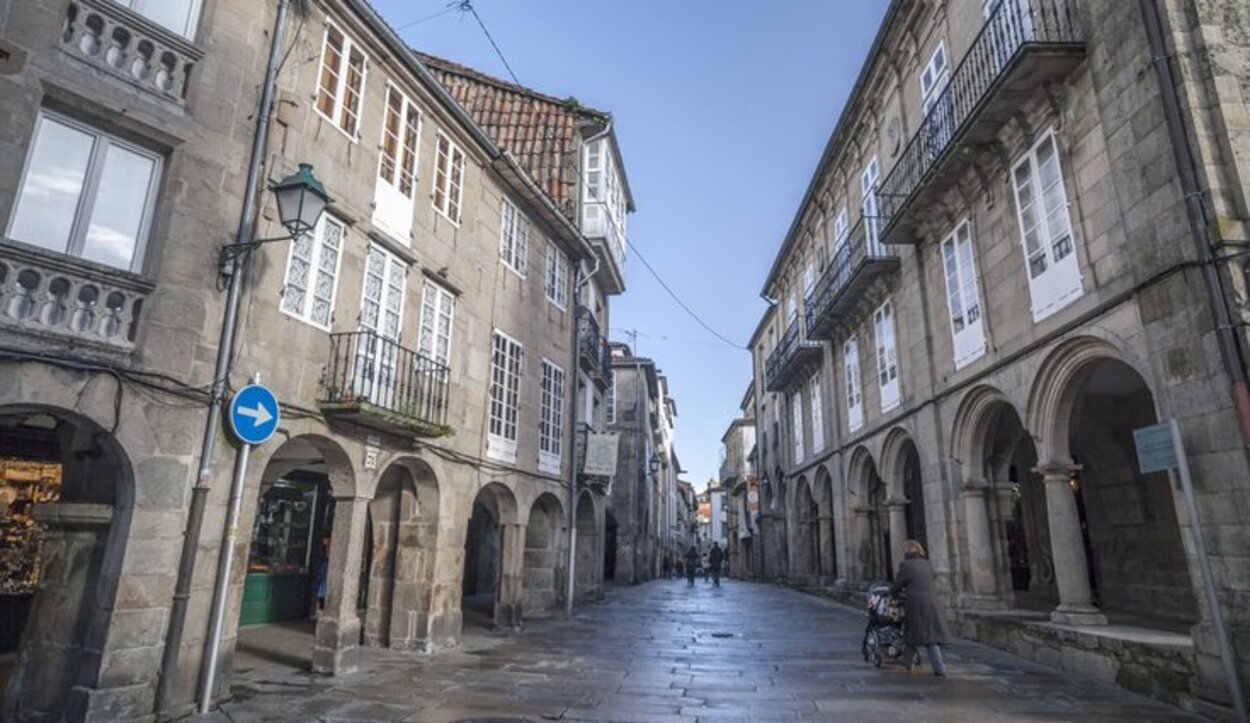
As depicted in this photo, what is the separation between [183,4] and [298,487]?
31.2 ft

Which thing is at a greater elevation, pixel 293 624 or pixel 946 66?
pixel 946 66

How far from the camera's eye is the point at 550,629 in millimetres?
13477

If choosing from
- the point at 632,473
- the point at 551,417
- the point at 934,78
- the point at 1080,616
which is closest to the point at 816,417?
the point at 632,473

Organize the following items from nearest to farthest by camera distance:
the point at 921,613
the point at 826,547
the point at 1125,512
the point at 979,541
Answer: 1. the point at 921,613
2. the point at 979,541
3. the point at 1125,512
4. the point at 826,547

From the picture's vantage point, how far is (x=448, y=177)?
11.8 metres

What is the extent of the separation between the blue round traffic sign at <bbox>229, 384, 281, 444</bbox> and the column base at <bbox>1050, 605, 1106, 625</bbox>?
34.5 feet

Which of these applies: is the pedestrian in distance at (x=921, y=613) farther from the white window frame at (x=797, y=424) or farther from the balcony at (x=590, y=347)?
the white window frame at (x=797, y=424)

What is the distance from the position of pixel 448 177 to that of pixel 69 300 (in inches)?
265

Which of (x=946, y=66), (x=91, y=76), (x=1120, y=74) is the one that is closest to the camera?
(x=91, y=76)

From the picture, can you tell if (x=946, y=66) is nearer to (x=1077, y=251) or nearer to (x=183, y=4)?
(x=1077, y=251)

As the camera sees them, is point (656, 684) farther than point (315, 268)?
No

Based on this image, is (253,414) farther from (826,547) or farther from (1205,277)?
(826,547)

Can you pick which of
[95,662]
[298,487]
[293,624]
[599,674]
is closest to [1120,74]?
[599,674]

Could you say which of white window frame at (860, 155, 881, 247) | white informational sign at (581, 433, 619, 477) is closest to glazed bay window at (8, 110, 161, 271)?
white informational sign at (581, 433, 619, 477)
